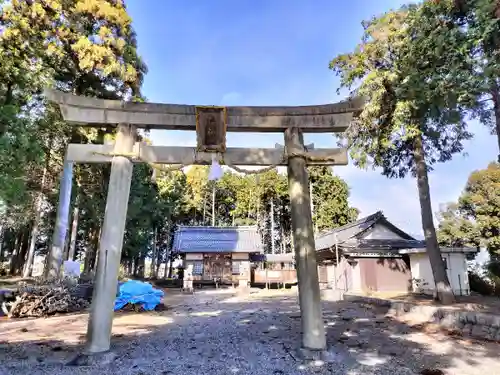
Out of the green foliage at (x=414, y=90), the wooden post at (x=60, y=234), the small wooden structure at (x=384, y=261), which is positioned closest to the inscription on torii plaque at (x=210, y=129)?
the green foliage at (x=414, y=90)

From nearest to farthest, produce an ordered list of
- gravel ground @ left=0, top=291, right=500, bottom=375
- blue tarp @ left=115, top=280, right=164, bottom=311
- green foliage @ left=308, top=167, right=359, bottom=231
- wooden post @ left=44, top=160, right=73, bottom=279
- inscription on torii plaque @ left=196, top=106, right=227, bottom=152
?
gravel ground @ left=0, top=291, right=500, bottom=375 → inscription on torii plaque @ left=196, top=106, right=227, bottom=152 → blue tarp @ left=115, top=280, right=164, bottom=311 → wooden post @ left=44, top=160, right=73, bottom=279 → green foliage @ left=308, top=167, right=359, bottom=231

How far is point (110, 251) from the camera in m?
4.79

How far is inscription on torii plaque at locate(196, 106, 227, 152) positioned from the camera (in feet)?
17.7

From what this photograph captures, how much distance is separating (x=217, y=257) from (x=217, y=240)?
1439 millimetres

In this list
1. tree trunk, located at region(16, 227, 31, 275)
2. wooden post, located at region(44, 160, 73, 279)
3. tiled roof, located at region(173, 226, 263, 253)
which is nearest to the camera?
wooden post, located at region(44, 160, 73, 279)

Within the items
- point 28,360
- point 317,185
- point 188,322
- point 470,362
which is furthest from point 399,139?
point 317,185

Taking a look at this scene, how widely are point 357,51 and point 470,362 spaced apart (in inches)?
419

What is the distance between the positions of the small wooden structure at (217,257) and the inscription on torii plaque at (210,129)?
819 inches

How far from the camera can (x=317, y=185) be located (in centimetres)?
3362

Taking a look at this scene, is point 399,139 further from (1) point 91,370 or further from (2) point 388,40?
(1) point 91,370

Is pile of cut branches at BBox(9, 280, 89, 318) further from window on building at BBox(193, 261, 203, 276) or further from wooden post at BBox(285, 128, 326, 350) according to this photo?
window on building at BBox(193, 261, 203, 276)

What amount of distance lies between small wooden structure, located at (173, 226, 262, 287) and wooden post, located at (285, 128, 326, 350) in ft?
67.7

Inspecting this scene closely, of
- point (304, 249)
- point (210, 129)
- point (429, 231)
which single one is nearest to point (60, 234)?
point (210, 129)

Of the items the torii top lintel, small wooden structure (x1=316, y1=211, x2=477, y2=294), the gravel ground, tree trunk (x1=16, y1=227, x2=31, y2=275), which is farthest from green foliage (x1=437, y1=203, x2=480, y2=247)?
tree trunk (x1=16, y1=227, x2=31, y2=275)
